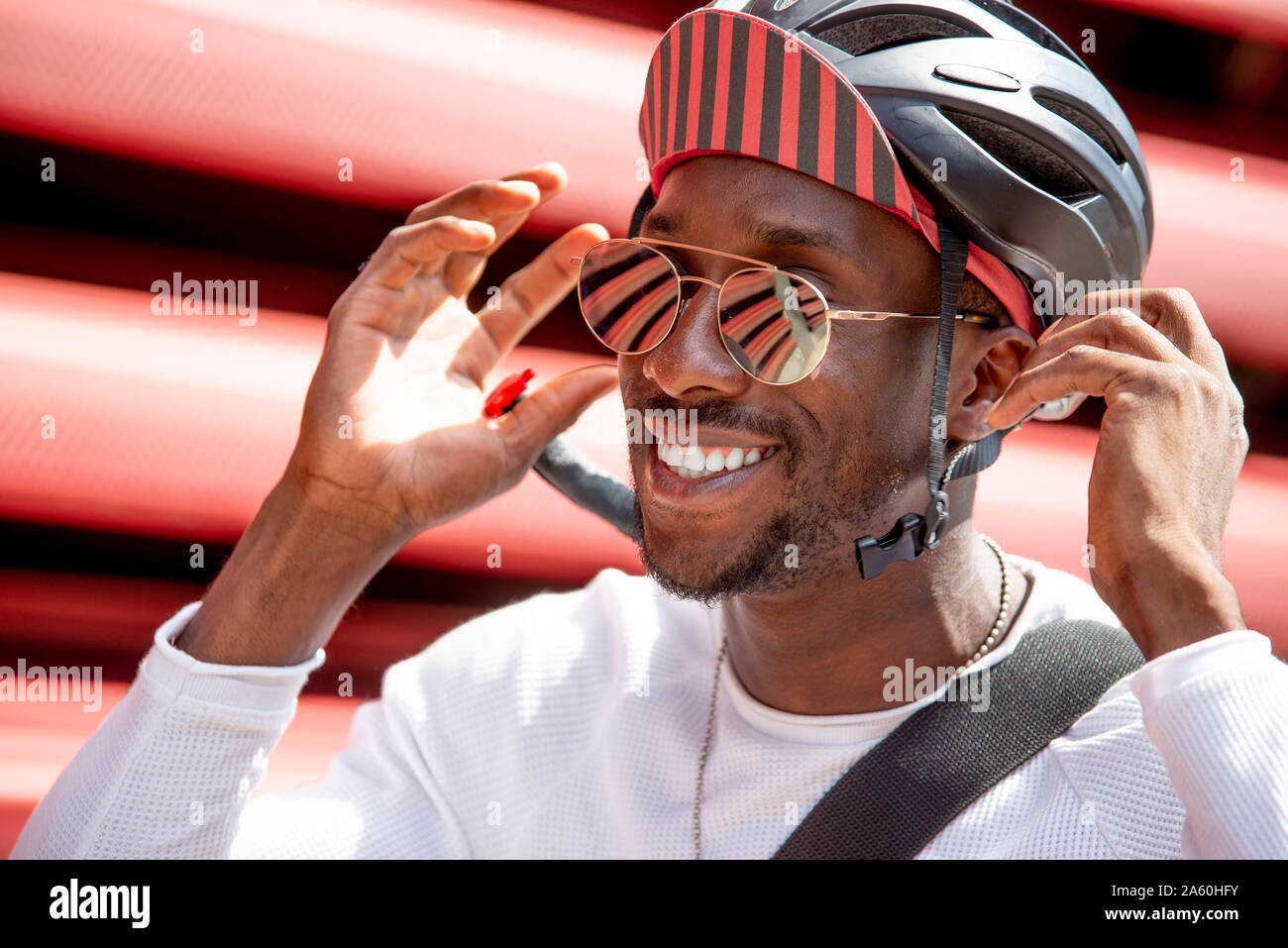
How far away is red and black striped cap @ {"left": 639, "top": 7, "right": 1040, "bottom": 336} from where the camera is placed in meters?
1.85

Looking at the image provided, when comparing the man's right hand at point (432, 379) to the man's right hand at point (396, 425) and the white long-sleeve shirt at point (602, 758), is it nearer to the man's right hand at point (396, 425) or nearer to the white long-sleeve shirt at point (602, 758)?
the man's right hand at point (396, 425)

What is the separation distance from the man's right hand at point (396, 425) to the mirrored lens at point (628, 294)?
21cm

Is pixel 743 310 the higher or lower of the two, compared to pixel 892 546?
higher

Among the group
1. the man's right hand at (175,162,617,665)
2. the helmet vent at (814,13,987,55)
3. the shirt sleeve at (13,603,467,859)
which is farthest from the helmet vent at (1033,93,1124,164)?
the shirt sleeve at (13,603,467,859)

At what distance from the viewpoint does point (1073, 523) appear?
3.19m

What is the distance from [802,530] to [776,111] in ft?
2.37

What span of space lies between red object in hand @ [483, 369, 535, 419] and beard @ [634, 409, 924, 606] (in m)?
0.48

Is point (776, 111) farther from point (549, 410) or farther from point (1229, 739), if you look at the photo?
point (1229, 739)

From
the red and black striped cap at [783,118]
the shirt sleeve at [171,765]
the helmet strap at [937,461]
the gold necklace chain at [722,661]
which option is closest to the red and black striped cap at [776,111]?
the red and black striped cap at [783,118]

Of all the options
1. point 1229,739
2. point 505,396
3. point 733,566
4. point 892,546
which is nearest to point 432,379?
point 505,396

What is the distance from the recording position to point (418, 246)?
214 centimetres

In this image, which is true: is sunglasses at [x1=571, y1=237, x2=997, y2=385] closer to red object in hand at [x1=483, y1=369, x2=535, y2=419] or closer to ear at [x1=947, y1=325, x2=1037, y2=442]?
ear at [x1=947, y1=325, x2=1037, y2=442]
